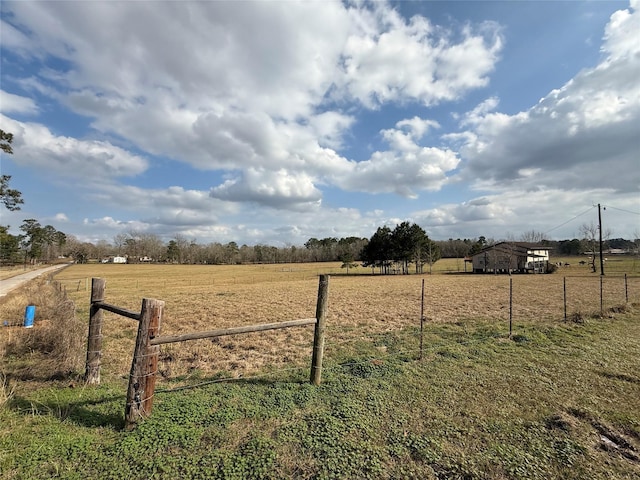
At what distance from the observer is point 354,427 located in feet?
12.3

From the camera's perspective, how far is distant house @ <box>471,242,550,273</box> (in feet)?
161

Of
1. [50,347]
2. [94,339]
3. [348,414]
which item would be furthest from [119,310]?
[348,414]

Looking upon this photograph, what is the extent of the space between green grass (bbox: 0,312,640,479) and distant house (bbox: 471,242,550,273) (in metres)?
49.1

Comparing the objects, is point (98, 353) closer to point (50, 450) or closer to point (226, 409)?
point (50, 450)

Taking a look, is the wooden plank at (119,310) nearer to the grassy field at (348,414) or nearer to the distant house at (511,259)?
the grassy field at (348,414)

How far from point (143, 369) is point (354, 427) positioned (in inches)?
105

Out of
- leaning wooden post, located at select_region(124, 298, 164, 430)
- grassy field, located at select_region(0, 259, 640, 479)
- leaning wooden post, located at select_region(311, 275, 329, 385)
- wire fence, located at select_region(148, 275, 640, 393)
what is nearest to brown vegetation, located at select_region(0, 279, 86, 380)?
grassy field, located at select_region(0, 259, 640, 479)

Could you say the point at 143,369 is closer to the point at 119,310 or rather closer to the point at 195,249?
the point at 119,310

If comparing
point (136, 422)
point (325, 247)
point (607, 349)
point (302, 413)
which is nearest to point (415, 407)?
point (302, 413)

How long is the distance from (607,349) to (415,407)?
5927 mm

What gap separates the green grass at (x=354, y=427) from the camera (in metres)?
3.03

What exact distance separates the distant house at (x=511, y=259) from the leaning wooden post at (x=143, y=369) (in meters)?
52.8

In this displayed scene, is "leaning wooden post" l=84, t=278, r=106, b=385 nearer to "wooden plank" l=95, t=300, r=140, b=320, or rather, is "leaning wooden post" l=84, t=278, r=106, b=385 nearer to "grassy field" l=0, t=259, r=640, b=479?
"wooden plank" l=95, t=300, r=140, b=320

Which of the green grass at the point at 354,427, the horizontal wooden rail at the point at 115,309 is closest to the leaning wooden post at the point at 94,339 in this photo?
the horizontal wooden rail at the point at 115,309
